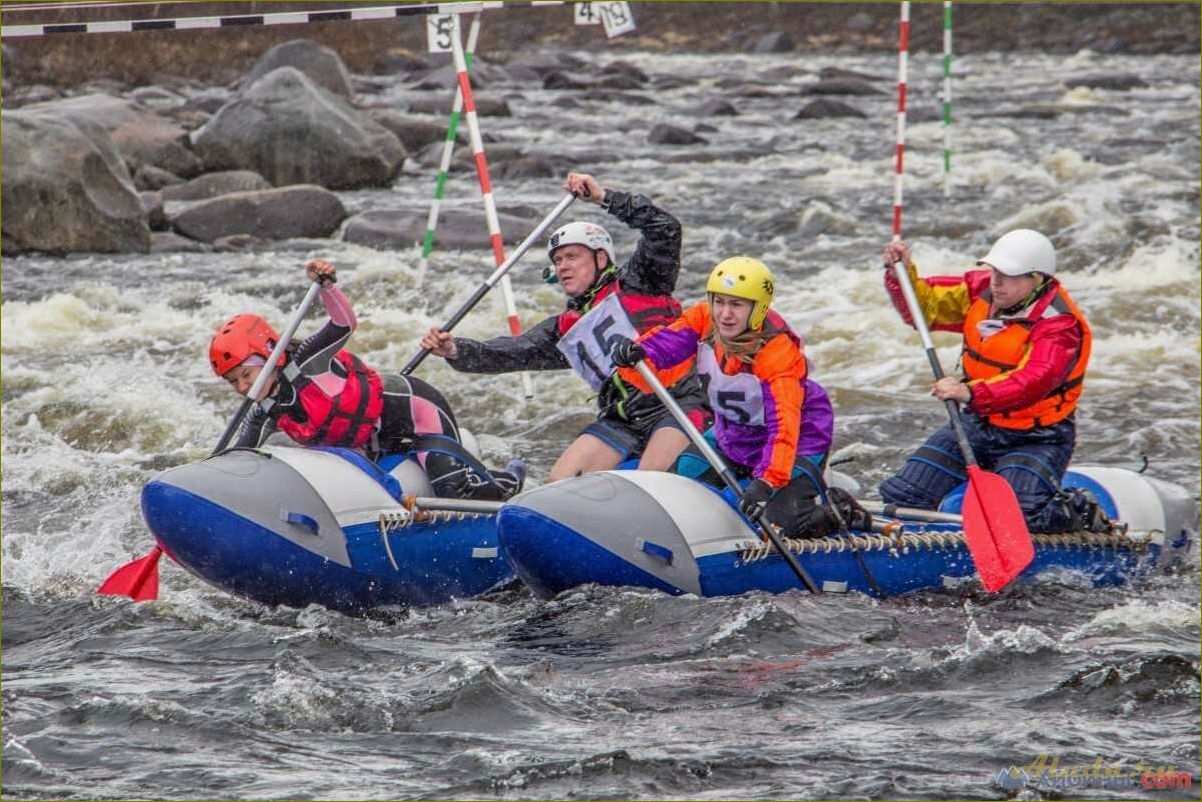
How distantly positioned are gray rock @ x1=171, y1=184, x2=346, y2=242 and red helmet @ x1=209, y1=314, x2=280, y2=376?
8.83 meters

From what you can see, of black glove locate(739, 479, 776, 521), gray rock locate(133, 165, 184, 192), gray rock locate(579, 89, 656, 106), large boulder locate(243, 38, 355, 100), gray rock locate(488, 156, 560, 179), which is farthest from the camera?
gray rock locate(579, 89, 656, 106)

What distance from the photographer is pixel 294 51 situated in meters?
23.4

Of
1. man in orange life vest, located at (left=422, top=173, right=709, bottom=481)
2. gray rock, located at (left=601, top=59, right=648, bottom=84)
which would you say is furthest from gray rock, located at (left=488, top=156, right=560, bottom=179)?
man in orange life vest, located at (left=422, top=173, right=709, bottom=481)

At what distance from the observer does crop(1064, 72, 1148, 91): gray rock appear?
85.0 ft

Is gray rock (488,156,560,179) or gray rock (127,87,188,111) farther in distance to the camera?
gray rock (127,87,188,111)

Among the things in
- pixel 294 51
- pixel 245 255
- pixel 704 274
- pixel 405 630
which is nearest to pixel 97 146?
pixel 245 255

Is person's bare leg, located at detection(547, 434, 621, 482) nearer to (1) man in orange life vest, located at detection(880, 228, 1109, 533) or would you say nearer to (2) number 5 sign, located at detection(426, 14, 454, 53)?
(1) man in orange life vest, located at detection(880, 228, 1109, 533)

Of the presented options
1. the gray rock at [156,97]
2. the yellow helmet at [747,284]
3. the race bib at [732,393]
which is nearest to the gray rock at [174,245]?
the gray rock at [156,97]

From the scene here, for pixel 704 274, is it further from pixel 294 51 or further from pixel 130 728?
pixel 294 51

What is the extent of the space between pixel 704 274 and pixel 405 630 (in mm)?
7781

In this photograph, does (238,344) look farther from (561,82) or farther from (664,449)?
(561,82)

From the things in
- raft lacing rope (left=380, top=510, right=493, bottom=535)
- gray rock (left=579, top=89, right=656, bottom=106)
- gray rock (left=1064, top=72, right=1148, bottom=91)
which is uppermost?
gray rock (left=1064, top=72, right=1148, bottom=91)

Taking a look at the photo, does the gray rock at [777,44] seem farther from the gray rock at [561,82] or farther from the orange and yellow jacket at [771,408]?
the orange and yellow jacket at [771,408]

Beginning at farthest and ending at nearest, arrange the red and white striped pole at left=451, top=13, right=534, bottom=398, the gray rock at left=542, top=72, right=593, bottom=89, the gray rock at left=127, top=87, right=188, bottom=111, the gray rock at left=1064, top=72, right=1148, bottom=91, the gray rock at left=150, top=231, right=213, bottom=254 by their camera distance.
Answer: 1. the gray rock at left=542, top=72, right=593, bottom=89
2. the gray rock at left=1064, top=72, right=1148, bottom=91
3. the gray rock at left=127, top=87, right=188, bottom=111
4. the gray rock at left=150, top=231, right=213, bottom=254
5. the red and white striped pole at left=451, top=13, right=534, bottom=398
